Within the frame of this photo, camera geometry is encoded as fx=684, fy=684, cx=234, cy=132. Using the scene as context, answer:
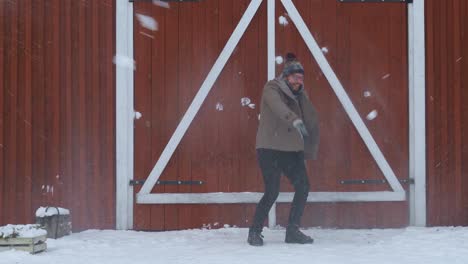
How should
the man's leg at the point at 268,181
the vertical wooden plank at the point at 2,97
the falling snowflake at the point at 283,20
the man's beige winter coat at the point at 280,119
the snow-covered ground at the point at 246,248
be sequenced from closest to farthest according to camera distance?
the snow-covered ground at the point at 246,248 → the man's beige winter coat at the point at 280,119 → the man's leg at the point at 268,181 → the vertical wooden plank at the point at 2,97 → the falling snowflake at the point at 283,20

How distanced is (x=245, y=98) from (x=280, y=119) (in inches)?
43.5

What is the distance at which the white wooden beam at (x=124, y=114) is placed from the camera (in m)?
7.35

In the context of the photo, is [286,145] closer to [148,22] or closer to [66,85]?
[148,22]

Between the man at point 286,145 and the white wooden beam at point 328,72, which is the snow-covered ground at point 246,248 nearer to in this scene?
the man at point 286,145

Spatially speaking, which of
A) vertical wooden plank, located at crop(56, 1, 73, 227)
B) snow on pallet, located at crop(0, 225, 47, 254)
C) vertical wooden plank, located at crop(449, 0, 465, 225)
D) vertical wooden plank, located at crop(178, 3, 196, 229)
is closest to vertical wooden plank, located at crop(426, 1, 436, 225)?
vertical wooden plank, located at crop(449, 0, 465, 225)

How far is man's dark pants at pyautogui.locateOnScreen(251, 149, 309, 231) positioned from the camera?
655cm

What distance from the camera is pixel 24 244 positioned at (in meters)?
6.23

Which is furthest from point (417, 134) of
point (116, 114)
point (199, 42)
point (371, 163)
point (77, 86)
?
point (77, 86)

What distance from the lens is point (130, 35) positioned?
7395mm

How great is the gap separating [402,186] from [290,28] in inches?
83.8

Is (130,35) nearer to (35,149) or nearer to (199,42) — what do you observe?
(199,42)

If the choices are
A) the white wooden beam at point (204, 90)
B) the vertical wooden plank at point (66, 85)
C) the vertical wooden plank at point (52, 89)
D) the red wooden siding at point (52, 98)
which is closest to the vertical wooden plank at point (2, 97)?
the red wooden siding at point (52, 98)

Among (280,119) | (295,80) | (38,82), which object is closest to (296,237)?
(280,119)

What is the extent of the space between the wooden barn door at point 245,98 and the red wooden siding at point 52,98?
15.2 inches
